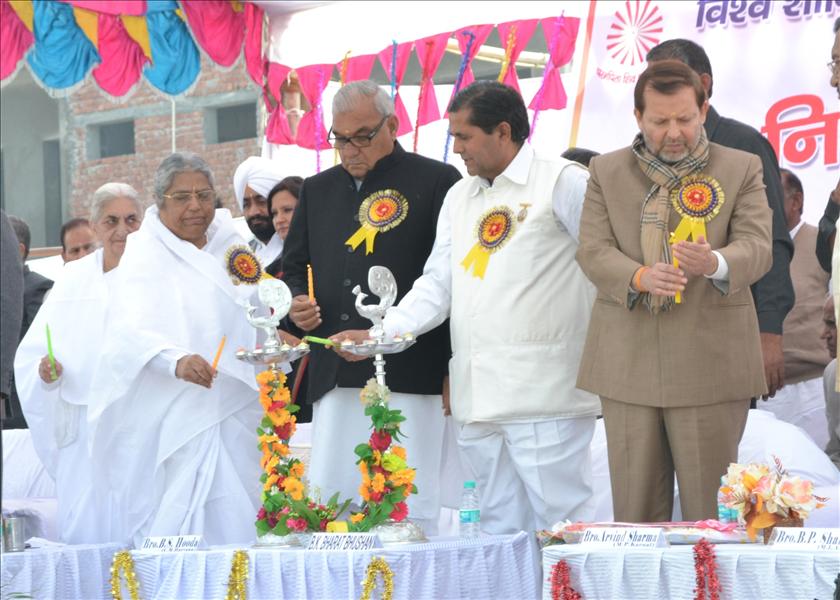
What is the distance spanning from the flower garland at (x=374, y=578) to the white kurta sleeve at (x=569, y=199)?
1.20m

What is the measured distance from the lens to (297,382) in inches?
203

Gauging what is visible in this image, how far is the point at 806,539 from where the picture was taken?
2959 millimetres

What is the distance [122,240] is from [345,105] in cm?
160

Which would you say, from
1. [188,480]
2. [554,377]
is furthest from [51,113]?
[554,377]

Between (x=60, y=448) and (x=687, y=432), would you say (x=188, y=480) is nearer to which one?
(x=60, y=448)

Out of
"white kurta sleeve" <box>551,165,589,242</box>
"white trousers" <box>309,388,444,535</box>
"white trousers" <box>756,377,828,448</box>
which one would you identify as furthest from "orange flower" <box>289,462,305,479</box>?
"white trousers" <box>756,377,828,448</box>

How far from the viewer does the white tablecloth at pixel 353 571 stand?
342cm

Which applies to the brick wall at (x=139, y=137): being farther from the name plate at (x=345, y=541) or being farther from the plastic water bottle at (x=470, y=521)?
the name plate at (x=345, y=541)

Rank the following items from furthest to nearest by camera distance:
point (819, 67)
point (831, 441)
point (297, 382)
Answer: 1. point (819, 67)
2. point (831, 441)
3. point (297, 382)

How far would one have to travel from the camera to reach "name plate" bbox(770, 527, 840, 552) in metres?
2.90

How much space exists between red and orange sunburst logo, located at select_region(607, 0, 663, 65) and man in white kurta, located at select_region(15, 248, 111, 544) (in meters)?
3.34

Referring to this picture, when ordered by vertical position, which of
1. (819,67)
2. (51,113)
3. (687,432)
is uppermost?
(51,113)

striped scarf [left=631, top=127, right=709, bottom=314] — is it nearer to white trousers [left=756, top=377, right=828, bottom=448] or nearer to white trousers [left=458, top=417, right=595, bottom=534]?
white trousers [left=458, top=417, right=595, bottom=534]

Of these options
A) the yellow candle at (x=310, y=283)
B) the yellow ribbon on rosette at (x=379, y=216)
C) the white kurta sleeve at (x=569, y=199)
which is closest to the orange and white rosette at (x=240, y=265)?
the yellow candle at (x=310, y=283)
